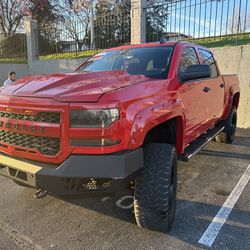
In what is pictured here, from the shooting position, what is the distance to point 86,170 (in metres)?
2.72

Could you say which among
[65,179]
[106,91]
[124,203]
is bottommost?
[124,203]

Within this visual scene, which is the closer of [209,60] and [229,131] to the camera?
[209,60]

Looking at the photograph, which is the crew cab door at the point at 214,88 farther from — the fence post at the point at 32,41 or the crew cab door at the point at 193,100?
the fence post at the point at 32,41

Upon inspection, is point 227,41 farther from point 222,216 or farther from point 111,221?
point 111,221

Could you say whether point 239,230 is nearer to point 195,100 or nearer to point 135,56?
point 195,100

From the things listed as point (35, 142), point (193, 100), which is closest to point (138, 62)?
point (193, 100)

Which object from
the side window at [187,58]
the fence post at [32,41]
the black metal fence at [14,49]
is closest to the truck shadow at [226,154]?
the side window at [187,58]

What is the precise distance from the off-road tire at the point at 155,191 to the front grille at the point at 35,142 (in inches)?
32.3

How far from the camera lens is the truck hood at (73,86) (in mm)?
2854

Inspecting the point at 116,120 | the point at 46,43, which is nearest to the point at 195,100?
the point at 116,120

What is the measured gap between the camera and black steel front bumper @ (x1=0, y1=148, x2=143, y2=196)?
107 inches

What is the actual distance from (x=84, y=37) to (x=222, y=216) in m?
13.3

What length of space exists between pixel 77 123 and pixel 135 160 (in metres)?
0.58

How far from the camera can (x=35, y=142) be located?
9.84 ft
